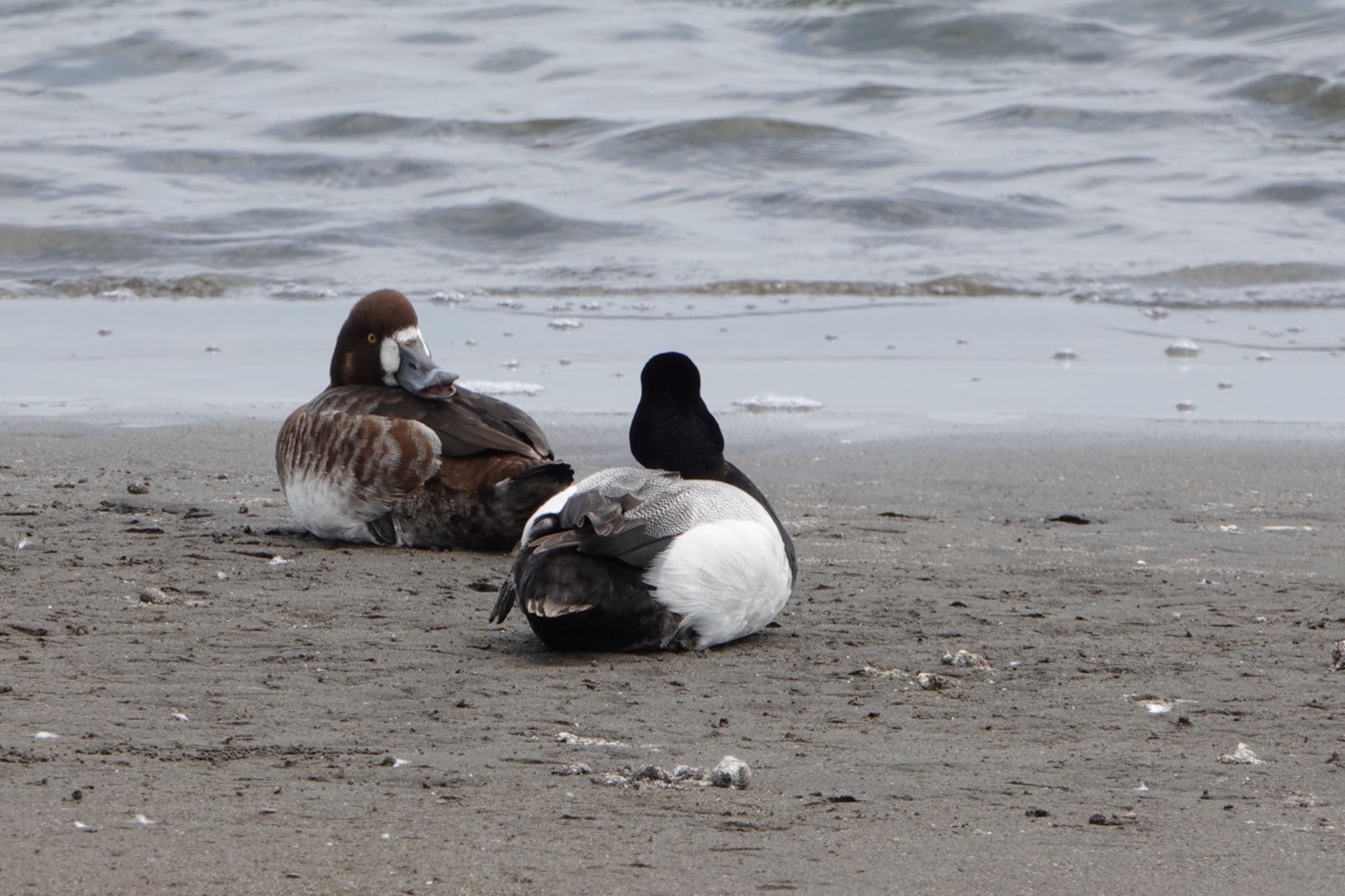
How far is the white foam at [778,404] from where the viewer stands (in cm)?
897

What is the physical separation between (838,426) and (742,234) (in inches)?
304

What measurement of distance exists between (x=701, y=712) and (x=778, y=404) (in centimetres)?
515

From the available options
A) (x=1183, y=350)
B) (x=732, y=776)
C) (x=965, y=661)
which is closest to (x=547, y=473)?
(x=965, y=661)

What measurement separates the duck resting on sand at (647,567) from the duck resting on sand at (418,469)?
120 cm

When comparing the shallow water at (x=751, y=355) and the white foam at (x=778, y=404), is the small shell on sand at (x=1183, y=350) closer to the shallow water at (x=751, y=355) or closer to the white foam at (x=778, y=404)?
the shallow water at (x=751, y=355)

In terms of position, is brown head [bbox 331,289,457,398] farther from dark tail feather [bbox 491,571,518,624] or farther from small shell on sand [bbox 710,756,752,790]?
small shell on sand [bbox 710,756,752,790]

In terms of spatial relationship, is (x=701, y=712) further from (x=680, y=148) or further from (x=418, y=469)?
(x=680, y=148)

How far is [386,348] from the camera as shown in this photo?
6305 mm

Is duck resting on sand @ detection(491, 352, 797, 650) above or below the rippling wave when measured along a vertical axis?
below

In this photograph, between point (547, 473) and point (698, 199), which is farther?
point (698, 199)

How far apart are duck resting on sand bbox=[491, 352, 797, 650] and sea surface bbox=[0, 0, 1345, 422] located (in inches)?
172

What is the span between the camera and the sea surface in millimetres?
10484

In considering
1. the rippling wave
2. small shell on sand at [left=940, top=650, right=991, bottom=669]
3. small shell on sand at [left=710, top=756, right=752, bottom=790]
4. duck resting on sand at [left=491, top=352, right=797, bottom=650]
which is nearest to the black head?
duck resting on sand at [left=491, top=352, right=797, bottom=650]

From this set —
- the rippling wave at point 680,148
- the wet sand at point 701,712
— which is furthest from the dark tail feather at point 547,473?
the rippling wave at point 680,148
